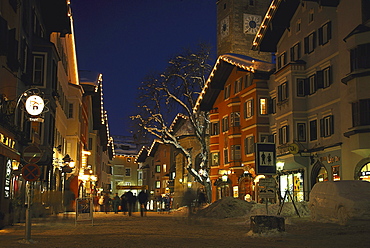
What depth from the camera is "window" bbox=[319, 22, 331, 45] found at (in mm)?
36222

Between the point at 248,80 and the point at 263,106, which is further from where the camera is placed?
the point at 248,80

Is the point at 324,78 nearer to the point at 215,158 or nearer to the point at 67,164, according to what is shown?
the point at 67,164

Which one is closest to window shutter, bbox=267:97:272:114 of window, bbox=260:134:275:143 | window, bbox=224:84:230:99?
window, bbox=260:134:275:143

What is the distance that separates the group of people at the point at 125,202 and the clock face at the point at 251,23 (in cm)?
3590

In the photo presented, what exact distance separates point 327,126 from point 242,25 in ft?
145

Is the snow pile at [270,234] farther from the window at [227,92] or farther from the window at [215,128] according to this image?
the window at [215,128]

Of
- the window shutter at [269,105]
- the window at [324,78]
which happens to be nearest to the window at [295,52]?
the window at [324,78]

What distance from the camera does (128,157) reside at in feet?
413

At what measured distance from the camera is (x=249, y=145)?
48.8 metres

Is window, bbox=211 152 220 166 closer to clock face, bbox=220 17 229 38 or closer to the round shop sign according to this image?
clock face, bbox=220 17 229 38

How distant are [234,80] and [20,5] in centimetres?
3093

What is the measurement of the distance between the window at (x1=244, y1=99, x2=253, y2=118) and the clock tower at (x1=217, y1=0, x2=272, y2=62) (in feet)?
92.4

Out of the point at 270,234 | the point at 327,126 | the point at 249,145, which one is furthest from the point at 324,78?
the point at 270,234

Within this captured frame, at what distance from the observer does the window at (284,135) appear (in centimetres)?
4062
